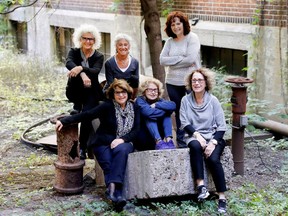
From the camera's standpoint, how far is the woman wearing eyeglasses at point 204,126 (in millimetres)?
6000

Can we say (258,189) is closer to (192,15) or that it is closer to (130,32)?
(192,15)

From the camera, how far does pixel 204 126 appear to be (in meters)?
6.28

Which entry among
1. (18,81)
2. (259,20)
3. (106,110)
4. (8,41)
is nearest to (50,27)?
(8,41)

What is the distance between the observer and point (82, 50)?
6.79m

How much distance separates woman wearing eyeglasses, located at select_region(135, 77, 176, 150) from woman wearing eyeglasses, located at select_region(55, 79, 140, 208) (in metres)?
0.15

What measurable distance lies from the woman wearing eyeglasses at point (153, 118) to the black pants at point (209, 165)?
0.39 metres

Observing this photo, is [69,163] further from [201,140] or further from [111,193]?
[201,140]

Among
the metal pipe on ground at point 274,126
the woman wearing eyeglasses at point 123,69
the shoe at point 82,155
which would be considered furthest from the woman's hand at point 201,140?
the metal pipe on ground at point 274,126

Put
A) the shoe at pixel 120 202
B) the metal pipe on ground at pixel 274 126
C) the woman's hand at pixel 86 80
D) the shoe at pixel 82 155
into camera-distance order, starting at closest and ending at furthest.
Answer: the shoe at pixel 120 202
the woman's hand at pixel 86 80
the shoe at pixel 82 155
the metal pipe on ground at pixel 274 126

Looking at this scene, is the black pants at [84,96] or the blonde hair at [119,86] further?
the black pants at [84,96]

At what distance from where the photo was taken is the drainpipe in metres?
7.22

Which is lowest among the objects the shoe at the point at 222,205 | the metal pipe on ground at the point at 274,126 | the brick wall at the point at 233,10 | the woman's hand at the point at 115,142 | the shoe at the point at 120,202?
the shoe at the point at 222,205

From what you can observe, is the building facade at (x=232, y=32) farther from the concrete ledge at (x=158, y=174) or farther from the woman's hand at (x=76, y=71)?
the concrete ledge at (x=158, y=174)

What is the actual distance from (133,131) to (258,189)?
179 centimetres
